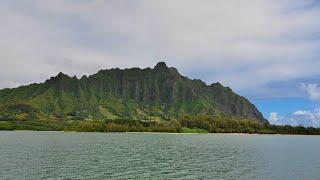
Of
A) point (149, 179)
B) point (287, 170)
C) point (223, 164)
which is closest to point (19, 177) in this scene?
point (149, 179)

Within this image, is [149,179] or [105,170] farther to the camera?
[105,170]

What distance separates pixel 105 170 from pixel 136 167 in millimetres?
Answer: 9640

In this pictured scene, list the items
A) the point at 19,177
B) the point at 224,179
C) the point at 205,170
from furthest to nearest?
the point at 205,170
the point at 224,179
the point at 19,177

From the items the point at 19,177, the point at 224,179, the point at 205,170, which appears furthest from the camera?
the point at 205,170

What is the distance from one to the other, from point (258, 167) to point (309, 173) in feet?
46.7

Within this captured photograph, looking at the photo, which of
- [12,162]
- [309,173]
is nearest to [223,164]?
[309,173]

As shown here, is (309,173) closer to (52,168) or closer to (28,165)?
(52,168)

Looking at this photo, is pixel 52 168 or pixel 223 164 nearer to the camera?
pixel 52 168

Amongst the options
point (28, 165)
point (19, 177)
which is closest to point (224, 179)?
point (19, 177)

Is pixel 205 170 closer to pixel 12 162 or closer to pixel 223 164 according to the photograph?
pixel 223 164

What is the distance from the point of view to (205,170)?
98062mm

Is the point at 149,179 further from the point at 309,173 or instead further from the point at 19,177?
the point at 309,173

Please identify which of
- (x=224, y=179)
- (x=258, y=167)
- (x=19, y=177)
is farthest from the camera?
(x=258, y=167)

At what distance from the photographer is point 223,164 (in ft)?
371
